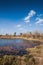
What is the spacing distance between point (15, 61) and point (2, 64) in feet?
4.18

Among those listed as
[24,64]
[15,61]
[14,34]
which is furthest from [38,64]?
[14,34]

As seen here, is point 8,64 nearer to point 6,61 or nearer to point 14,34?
point 6,61

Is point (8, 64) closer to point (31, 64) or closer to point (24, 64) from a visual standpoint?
point (24, 64)

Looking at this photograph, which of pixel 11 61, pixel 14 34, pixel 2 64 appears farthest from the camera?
pixel 14 34

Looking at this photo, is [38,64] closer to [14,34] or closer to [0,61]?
[0,61]

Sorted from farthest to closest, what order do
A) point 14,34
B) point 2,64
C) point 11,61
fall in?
1. point 14,34
2. point 11,61
3. point 2,64

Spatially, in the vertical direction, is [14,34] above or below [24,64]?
above

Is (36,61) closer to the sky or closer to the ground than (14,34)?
closer to the ground

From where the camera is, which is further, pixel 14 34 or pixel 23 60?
pixel 14 34

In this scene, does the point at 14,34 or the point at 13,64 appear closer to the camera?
the point at 13,64

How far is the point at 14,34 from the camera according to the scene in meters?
97.8

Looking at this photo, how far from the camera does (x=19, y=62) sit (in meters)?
10.0

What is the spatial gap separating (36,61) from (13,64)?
7.27ft

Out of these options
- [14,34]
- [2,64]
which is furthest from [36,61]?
[14,34]
